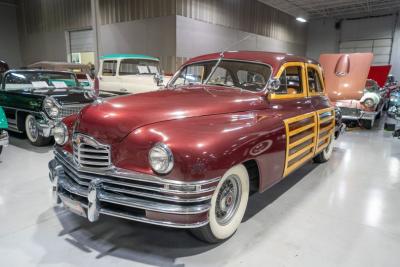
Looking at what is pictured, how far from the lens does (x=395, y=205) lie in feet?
10.4

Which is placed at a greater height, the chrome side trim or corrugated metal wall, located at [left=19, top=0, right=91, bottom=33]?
corrugated metal wall, located at [left=19, top=0, right=91, bottom=33]

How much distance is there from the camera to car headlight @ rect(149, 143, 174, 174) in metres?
1.89

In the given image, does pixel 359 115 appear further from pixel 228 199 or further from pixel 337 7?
pixel 337 7

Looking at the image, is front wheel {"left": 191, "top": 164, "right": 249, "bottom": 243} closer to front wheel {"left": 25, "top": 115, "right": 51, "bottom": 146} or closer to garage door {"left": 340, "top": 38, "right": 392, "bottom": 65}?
front wheel {"left": 25, "top": 115, "right": 51, "bottom": 146}

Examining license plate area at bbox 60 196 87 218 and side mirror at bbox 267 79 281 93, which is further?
side mirror at bbox 267 79 281 93

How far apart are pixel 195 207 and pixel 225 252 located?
22.3 inches

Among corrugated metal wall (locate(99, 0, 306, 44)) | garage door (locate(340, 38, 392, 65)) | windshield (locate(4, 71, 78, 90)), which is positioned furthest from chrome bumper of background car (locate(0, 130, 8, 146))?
garage door (locate(340, 38, 392, 65))

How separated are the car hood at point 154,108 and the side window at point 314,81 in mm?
1273

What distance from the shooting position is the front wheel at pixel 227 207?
2.21 metres

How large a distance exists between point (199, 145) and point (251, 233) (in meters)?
1.07

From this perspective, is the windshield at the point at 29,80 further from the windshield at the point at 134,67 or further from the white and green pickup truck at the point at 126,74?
the windshield at the point at 134,67

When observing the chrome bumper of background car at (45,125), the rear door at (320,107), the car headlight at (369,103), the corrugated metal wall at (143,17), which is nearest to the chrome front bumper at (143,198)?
the rear door at (320,107)

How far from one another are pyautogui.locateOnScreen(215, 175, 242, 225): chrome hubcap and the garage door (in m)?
18.3

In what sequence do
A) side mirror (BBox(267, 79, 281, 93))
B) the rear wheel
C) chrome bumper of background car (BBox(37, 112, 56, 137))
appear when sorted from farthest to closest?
chrome bumper of background car (BBox(37, 112, 56, 137))
the rear wheel
side mirror (BBox(267, 79, 281, 93))
